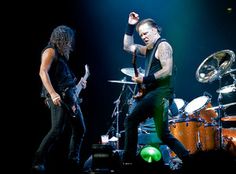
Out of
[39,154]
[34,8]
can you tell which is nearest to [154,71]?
[39,154]

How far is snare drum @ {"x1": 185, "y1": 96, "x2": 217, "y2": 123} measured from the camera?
6.85m

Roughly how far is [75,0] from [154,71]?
433 cm

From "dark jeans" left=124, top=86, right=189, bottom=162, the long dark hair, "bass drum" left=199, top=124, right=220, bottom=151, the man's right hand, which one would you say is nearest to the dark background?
"bass drum" left=199, top=124, right=220, bottom=151

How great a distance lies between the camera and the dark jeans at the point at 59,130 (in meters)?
4.25

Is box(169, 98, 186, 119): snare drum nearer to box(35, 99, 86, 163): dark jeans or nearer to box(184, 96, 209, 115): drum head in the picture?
box(184, 96, 209, 115): drum head

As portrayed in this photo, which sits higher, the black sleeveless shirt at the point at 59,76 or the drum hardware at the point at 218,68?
the drum hardware at the point at 218,68

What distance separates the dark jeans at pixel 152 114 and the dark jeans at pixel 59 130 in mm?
830

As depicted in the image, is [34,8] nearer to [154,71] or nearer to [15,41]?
[15,41]

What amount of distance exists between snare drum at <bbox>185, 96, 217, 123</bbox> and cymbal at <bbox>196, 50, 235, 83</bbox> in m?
0.45

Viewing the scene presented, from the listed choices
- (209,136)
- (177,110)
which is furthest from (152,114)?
(209,136)

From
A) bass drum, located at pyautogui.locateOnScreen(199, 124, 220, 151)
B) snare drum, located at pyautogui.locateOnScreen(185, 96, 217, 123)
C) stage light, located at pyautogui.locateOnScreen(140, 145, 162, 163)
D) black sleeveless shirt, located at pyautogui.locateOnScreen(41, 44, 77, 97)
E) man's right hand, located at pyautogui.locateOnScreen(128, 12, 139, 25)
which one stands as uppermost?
man's right hand, located at pyautogui.locateOnScreen(128, 12, 139, 25)

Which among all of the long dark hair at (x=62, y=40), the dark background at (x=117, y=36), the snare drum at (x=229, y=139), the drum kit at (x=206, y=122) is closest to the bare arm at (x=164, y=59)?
the long dark hair at (x=62, y=40)

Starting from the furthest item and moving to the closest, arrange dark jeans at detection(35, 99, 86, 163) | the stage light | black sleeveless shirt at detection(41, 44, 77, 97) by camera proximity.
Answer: the stage light, black sleeveless shirt at detection(41, 44, 77, 97), dark jeans at detection(35, 99, 86, 163)

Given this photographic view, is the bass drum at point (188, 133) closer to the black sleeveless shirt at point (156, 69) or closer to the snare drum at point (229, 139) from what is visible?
the snare drum at point (229, 139)
